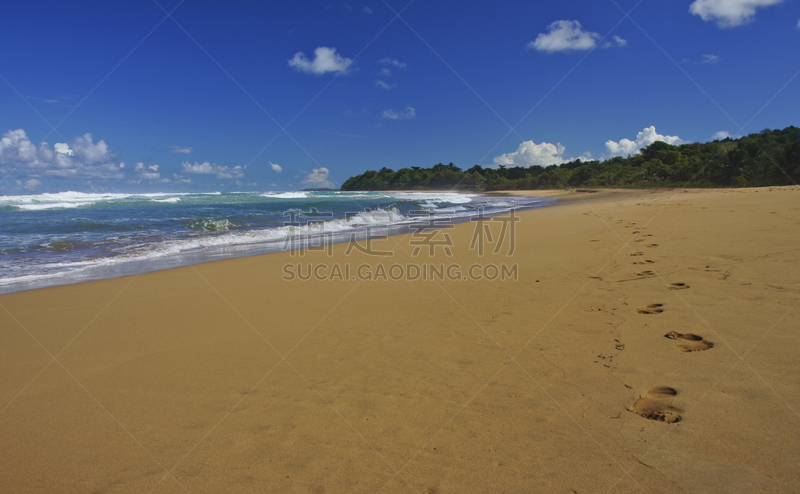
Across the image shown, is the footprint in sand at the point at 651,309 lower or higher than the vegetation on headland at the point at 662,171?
lower

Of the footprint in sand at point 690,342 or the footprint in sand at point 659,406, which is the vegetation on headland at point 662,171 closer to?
the footprint in sand at point 690,342

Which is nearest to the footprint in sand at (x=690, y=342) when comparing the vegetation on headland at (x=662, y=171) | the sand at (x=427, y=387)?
the sand at (x=427, y=387)

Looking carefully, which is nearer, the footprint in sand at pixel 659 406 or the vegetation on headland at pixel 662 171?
the footprint in sand at pixel 659 406

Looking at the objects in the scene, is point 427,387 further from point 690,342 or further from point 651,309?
point 651,309

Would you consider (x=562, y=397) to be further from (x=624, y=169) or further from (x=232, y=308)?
(x=624, y=169)

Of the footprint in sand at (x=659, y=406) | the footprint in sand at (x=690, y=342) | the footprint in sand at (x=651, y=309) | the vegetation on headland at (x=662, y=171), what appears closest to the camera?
the footprint in sand at (x=659, y=406)

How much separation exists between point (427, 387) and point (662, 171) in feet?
152

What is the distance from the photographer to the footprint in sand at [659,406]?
6.53ft

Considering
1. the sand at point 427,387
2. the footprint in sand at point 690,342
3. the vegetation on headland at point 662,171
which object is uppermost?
the vegetation on headland at point 662,171

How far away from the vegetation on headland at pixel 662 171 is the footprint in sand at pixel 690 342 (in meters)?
31.6

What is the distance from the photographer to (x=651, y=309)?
3506mm

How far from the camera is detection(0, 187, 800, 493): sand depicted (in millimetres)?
1762

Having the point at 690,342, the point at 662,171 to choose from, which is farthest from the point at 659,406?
the point at 662,171

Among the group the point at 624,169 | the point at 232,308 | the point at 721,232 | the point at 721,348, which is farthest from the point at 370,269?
the point at 624,169
